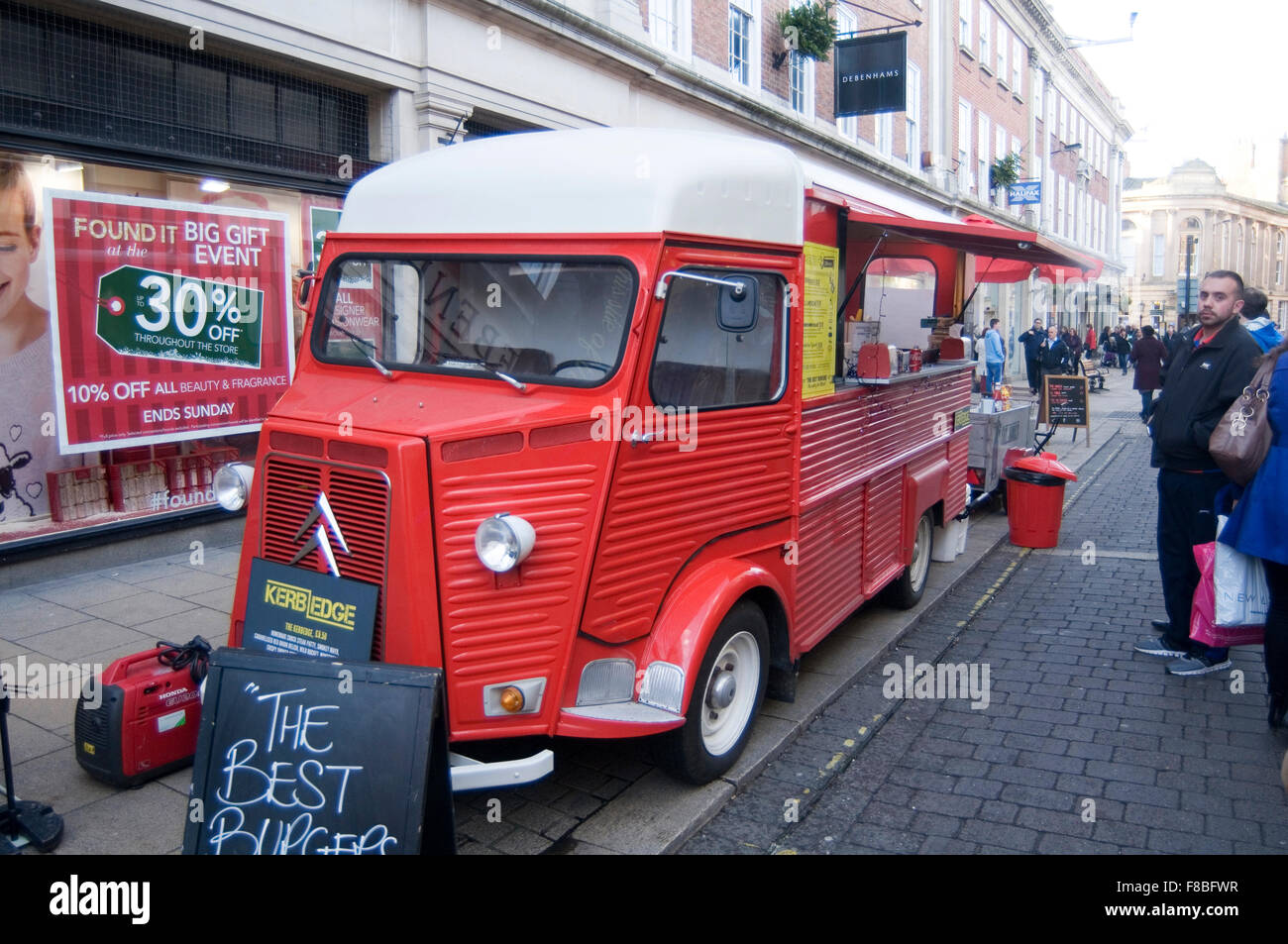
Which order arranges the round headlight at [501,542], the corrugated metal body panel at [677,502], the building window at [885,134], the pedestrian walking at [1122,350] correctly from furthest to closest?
1. the pedestrian walking at [1122,350]
2. the building window at [885,134]
3. the corrugated metal body panel at [677,502]
4. the round headlight at [501,542]

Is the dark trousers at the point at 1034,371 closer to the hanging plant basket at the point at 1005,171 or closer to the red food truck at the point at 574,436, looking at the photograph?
the hanging plant basket at the point at 1005,171

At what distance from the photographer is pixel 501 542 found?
137 inches

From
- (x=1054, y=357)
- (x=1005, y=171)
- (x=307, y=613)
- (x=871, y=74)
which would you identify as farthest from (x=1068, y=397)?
(x=1005, y=171)

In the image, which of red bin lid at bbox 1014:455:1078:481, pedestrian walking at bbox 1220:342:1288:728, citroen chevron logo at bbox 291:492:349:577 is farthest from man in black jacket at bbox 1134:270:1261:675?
citroen chevron logo at bbox 291:492:349:577

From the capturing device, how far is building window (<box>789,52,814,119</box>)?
58.9 ft

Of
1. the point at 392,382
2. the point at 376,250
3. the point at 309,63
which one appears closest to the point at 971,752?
the point at 392,382

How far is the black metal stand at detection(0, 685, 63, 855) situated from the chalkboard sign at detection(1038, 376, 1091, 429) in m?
14.2

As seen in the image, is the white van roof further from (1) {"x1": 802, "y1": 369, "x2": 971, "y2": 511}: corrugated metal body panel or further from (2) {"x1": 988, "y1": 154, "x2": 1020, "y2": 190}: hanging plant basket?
(2) {"x1": 988, "y1": 154, "x2": 1020, "y2": 190}: hanging plant basket

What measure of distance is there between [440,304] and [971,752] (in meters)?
3.27

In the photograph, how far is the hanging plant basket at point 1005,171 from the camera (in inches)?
1137

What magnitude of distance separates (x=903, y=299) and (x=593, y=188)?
5.05 m

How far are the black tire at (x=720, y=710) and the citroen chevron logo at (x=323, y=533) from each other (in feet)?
4.90

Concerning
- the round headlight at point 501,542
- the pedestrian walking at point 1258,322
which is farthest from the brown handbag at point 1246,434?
the round headlight at point 501,542
